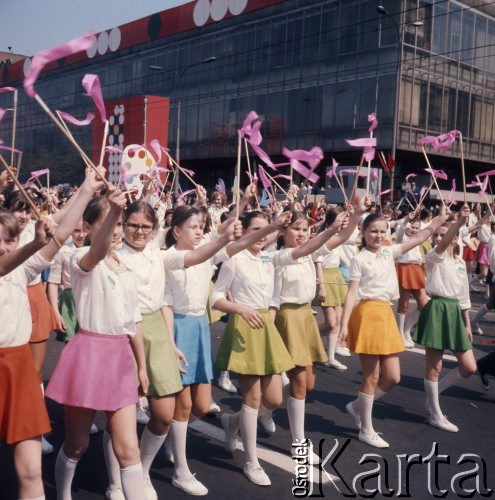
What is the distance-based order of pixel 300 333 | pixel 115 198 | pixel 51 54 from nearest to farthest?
pixel 51 54, pixel 115 198, pixel 300 333

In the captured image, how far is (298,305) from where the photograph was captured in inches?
213

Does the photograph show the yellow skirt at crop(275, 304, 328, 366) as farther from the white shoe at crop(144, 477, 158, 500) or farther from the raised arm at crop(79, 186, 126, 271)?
the raised arm at crop(79, 186, 126, 271)

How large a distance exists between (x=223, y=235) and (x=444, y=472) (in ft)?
7.79

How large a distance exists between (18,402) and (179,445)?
4.62 feet

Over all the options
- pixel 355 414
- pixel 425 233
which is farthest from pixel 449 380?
pixel 425 233

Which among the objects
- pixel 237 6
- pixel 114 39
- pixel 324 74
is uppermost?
pixel 114 39

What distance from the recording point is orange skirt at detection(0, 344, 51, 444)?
11.2 ft

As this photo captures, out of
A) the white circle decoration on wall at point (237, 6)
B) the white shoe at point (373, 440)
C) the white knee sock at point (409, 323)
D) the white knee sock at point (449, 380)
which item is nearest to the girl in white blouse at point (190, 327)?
the white shoe at point (373, 440)

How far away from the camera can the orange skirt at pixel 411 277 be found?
9.62 meters

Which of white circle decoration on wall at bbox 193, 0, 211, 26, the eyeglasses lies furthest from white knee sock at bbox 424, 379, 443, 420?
white circle decoration on wall at bbox 193, 0, 211, 26

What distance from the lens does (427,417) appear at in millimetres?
6254

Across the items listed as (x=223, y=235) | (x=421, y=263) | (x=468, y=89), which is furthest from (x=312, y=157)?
(x=468, y=89)

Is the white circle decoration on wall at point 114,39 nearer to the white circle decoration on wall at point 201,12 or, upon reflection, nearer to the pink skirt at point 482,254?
the white circle decoration on wall at point 201,12

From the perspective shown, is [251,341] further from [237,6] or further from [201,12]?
[201,12]
